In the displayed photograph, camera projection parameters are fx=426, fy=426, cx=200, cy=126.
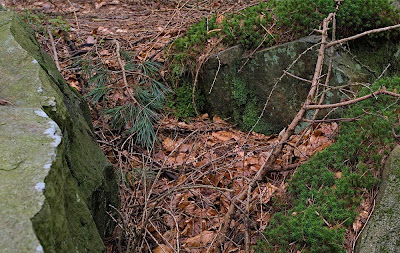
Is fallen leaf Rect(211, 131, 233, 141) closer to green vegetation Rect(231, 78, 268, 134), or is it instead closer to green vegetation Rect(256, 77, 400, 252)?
green vegetation Rect(231, 78, 268, 134)

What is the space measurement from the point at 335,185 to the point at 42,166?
200 cm

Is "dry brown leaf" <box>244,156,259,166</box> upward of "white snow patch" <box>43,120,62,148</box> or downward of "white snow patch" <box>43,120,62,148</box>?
downward

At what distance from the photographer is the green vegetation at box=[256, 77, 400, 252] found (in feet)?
8.55

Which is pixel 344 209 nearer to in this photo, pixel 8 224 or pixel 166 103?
pixel 8 224

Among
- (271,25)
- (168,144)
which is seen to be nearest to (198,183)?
(168,144)

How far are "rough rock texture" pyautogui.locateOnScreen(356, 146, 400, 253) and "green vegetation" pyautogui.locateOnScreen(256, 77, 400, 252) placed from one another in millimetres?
112

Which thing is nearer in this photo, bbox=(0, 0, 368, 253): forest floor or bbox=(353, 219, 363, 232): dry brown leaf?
bbox=(353, 219, 363, 232): dry brown leaf

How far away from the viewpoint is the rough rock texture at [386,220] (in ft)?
7.97

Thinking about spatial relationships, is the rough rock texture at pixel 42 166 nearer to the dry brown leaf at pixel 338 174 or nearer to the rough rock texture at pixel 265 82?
the dry brown leaf at pixel 338 174

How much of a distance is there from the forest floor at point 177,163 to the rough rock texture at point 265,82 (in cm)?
20

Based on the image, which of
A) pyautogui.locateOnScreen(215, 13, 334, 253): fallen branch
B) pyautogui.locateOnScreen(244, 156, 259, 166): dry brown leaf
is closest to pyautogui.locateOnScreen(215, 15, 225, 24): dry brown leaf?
pyautogui.locateOnScreen(215, 13, 334, 253): fallen branch

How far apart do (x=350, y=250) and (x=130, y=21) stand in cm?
468

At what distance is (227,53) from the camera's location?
14.9 ft

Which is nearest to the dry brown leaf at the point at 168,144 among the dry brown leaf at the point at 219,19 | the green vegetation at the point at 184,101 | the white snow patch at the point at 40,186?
the green vegetation at the point at 184,101
